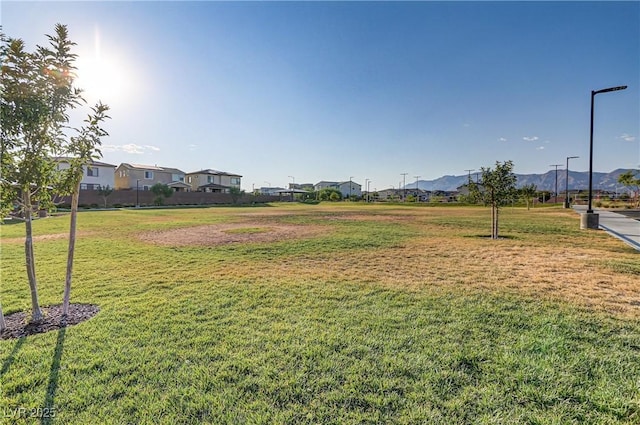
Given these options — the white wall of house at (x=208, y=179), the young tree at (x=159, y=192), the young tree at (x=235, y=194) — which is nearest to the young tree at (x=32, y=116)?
the young tree at (x=159, y=192)

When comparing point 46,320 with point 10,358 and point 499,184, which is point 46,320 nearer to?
point 10,358

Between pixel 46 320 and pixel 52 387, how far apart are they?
208 centimetres

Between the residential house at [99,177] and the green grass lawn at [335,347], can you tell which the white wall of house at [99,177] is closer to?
the residential house at [99,177]

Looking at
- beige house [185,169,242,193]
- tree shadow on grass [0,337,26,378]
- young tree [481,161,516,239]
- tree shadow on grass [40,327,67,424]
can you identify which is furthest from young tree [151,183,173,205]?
tree shadow on grass [40,327,67,424]

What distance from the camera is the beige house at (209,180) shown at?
2487 inches

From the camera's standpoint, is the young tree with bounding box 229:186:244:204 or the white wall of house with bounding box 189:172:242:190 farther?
the white wall of house with bounding box 189:172:242:190

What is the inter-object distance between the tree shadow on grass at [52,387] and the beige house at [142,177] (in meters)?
57.3

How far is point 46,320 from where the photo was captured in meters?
4.32

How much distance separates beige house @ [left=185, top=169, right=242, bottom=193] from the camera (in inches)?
2487

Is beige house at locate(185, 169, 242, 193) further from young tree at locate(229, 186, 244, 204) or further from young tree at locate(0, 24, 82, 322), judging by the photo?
young tree at locate(0, 24, 82, 322)

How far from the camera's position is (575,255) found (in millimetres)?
8570

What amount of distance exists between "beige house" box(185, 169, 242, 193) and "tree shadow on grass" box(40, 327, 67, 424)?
61.8 metres

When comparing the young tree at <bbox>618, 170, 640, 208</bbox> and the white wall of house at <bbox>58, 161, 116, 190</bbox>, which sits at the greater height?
the white wall of house at <bbox>58, 161, 116, 190</bbox>

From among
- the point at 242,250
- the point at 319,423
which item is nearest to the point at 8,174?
the point at 319,423
